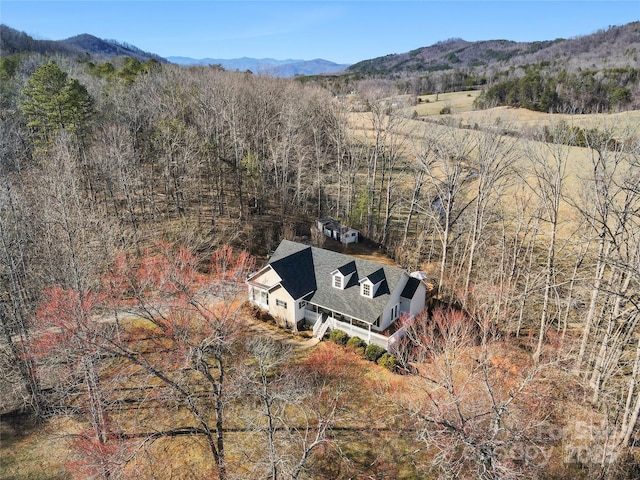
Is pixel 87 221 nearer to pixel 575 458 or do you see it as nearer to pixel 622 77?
pixel 575 458

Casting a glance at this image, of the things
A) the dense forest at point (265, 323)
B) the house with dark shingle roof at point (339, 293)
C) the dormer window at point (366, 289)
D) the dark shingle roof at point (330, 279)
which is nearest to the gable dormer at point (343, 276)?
the house with dark shingle roof at point (339, 293)

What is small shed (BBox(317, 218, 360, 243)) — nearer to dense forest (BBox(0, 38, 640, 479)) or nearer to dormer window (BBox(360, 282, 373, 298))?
dense forest (BBox(0, 38, 640, 479))

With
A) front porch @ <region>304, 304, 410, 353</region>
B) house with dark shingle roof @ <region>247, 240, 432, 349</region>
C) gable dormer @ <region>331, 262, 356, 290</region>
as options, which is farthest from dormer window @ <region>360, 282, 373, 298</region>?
front porch @ <region>304, 304, 410, 353</region>

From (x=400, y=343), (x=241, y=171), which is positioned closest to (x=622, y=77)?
(x=241, y=171)

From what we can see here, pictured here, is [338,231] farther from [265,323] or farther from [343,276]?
[265,323]

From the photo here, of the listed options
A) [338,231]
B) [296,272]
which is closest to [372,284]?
[296,272]

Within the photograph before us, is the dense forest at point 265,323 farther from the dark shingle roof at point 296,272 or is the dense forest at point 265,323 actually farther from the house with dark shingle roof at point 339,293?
the dark shingle roof at point 296,272

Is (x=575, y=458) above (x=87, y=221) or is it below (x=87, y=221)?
below
